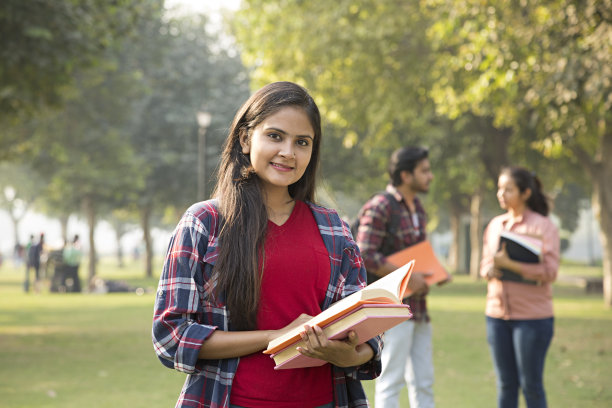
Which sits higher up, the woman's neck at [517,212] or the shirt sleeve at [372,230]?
the woman's neck at [517,212]

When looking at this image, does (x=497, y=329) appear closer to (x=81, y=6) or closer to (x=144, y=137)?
(x=81, y=6)

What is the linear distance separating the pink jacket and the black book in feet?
0.12

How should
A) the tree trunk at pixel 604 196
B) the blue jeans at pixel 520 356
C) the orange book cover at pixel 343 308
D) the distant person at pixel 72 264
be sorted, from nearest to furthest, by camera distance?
the orange book cover at pixel 343 308 → the blue jeans at pixel 520 356 → the tree trunk at pixel 604 196 → the distant person at pixel 72 264

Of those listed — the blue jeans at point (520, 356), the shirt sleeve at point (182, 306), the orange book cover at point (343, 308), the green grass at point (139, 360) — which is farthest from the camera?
the green grass at point (139, 360)

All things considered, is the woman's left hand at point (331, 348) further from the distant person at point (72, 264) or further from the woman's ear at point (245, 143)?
the distant person at point (72, 264)

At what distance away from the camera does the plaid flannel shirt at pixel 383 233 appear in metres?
5.77

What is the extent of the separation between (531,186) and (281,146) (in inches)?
151

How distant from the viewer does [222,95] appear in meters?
37.8

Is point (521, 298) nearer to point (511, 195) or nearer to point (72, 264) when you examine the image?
point (511, 195)

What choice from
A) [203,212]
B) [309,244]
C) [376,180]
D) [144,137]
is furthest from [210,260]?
[144,137]

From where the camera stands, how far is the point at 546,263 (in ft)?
19.3

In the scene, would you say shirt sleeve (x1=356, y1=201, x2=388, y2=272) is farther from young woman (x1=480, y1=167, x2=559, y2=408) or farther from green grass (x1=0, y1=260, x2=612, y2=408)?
green grass (x1=0, y1=260, x2=612, y2=408)

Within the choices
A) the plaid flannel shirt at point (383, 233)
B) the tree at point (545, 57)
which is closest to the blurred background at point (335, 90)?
the tree at point (545, 57)

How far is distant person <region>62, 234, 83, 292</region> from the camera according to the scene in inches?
1021
